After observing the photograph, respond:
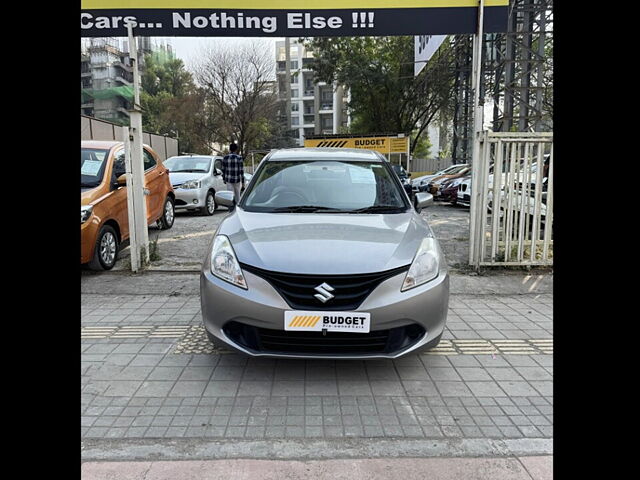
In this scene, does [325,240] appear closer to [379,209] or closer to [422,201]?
[379,209]

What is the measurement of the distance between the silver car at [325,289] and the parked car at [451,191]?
11114 millimetres

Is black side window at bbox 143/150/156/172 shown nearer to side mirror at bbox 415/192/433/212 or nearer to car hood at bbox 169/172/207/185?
car hood at bbox 169/172/207/185

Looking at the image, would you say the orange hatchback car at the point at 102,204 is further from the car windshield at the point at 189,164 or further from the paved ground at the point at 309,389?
the car windshield at the point at 189,164

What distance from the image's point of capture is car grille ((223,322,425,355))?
9.81ft

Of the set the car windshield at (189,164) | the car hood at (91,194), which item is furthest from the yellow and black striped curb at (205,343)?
the car windshield at (189,164)

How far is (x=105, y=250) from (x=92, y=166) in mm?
1205

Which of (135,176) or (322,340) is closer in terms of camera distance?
(322,340)

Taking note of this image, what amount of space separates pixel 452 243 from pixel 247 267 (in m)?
5.82

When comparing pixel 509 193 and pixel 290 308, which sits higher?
pixel 509 193

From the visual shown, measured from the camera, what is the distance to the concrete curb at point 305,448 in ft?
8.13

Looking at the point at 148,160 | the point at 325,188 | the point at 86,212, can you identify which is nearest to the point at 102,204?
the point at 86,212

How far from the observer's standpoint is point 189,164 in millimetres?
12211
